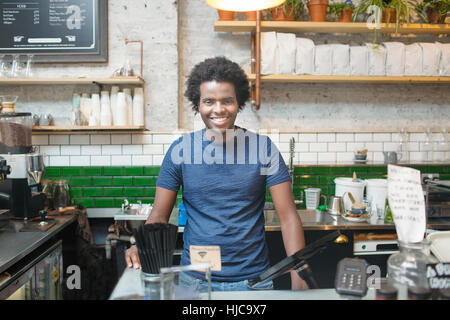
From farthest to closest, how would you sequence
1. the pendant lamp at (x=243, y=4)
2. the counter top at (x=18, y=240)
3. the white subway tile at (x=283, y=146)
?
the white subway tile at (x=283, y=146) < the pendant lamp at (x=243, y=4) < the counter top at (x=18, y=240)

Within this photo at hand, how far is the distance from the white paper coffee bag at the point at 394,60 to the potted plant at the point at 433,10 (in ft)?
1.35

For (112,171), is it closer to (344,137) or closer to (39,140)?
(39,140)

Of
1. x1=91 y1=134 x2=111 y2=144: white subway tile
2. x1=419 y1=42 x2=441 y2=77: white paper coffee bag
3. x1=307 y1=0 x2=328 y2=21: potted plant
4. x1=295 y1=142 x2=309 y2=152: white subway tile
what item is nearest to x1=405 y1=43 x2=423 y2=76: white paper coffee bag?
x1=419 y1=42 x2=441 y2=77: white paper coffee bag

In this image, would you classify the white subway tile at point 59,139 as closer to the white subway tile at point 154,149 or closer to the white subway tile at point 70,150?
the white subway tile at point 70,150

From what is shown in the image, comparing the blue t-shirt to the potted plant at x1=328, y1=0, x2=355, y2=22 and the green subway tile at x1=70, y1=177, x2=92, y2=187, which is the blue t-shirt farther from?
the potted plant at x1=328, y1=0, x2=355, y2=22

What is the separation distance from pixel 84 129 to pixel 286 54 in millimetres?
1834

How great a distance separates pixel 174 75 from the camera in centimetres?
346

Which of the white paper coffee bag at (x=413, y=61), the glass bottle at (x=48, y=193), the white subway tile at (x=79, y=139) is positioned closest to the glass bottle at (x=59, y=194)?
the glass bottle at (x=48, y=193)

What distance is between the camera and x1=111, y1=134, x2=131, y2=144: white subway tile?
347 cm

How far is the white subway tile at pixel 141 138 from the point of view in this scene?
11.4 feet

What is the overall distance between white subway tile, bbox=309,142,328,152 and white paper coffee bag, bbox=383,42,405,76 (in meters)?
0.82
